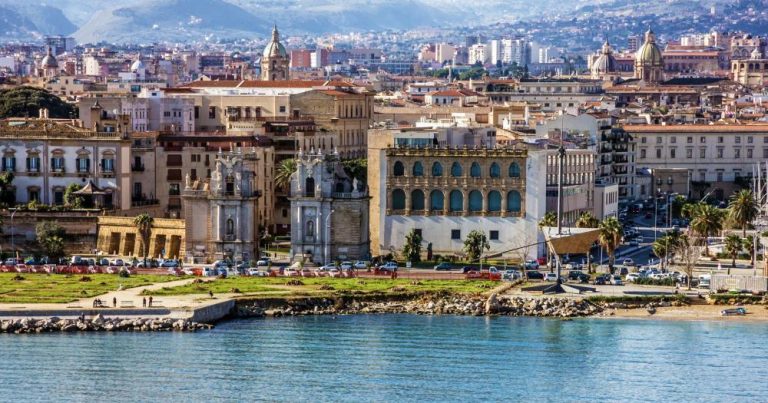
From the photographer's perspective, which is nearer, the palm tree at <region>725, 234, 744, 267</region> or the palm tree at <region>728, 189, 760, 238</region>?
the palm tree at <region>725, 234, 744, 267</region>

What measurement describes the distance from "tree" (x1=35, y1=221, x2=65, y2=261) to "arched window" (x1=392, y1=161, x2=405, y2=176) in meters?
14.4

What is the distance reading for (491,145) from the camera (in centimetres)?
10106

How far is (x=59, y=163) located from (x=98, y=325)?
27196mm

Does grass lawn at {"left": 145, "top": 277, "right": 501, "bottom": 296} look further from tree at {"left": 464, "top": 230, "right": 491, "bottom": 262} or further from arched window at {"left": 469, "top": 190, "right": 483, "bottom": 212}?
arched window at {"left": 469, "top": 190, "right": 483, "bottom": 212}

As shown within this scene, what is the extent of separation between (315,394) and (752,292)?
24217 mm

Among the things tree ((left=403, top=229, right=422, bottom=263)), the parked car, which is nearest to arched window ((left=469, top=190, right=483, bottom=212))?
tree ((left=403, top=229, right=422, bottom=263))

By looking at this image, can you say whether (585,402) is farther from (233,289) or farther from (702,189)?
(702,189)

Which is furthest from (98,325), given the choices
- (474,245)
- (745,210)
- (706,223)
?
(745,210)

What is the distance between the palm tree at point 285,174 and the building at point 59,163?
23.5 ft

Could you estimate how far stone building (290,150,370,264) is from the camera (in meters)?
91.6

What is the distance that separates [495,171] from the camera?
92812 mm

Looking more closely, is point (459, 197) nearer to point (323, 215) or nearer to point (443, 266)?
point (443, 266)

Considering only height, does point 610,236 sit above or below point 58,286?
above

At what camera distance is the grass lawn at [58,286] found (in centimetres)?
7988
